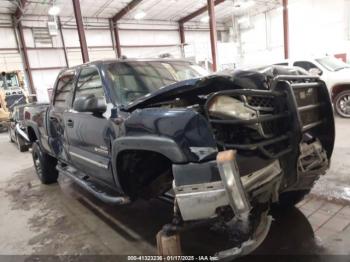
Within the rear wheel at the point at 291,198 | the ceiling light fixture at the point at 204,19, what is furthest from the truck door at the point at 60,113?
the ceiling light fixture at the point at 204,19

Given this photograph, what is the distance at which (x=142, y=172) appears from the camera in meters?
2.43

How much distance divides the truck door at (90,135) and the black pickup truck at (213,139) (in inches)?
0.7

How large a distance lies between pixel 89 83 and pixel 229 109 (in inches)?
70.5

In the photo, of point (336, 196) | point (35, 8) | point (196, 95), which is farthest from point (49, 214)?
point (35, 8)

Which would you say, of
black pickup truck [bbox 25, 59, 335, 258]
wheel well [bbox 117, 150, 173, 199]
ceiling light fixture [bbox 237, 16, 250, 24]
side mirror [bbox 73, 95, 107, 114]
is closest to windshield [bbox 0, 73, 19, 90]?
black pickup truck [bbox 25, 59, 335, 258]

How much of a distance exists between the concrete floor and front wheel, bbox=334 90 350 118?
11.6 feet

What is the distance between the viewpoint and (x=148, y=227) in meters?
2.90

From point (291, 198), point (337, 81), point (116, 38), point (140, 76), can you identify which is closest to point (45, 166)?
point (140, 76)

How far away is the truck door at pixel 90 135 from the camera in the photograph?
8.39 feet

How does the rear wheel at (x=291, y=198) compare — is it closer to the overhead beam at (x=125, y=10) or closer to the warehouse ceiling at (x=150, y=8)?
the warehouse ceiling at (x=150, y=8)

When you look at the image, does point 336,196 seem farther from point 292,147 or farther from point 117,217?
point 117,217

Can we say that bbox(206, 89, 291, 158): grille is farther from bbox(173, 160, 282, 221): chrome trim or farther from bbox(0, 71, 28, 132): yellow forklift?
bbox(0, 71, 28, 132): yellow forklift

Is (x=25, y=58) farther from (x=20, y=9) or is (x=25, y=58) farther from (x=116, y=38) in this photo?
(x=116, y=38)

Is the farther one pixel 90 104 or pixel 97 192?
pixel 97 192
